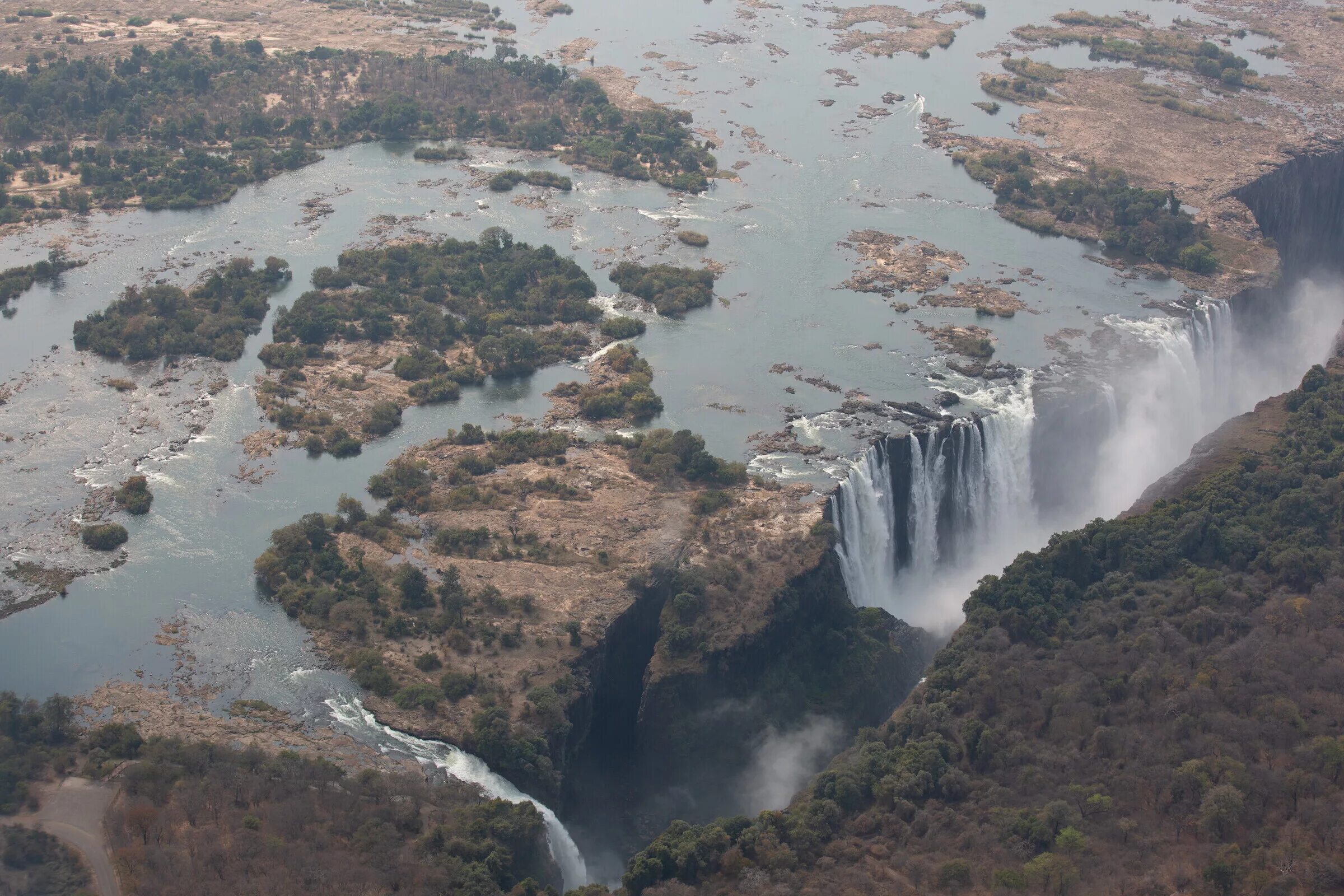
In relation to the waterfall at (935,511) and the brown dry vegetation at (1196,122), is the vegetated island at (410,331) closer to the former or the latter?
the waterfall at (935,511)

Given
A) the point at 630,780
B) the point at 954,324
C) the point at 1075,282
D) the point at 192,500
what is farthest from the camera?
the point at 1075,282

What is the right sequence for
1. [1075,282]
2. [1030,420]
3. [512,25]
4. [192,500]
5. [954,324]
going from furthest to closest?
[512,25] → [1075,282] → [954,324] → [1030,420] → [192,500]

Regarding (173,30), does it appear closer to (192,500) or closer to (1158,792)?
(192,500)

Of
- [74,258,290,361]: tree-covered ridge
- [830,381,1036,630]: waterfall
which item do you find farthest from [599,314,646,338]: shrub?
[74,258,290,361]: tree-covered ridge

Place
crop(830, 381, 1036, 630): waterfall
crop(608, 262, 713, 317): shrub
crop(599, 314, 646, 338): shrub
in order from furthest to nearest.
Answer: crop(608, 262, 713, 317): shrub → crop(599, 314, 646, 338): shrub → crop(830, 381, 1036, 630): waterfall

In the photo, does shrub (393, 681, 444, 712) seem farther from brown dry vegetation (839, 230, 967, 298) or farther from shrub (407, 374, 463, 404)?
brown dry vegetation (839, 230, 967, 298)

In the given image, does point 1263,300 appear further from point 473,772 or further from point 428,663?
point 473,772

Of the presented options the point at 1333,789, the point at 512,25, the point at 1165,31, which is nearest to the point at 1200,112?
the point at 1165,31
